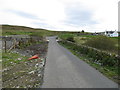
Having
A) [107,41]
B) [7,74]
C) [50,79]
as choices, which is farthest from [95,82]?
[107,41]

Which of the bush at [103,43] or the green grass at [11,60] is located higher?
the bush at [103,43]

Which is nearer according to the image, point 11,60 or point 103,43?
point 11,60

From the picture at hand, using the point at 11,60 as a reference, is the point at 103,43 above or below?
above

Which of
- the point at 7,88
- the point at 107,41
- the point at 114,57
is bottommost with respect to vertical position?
the point at 7,88

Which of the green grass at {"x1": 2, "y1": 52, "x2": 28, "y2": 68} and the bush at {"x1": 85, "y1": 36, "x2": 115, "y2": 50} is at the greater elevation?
the bush at {"x1": 85, "y1": 36, "x2": 115, "y2": 50}

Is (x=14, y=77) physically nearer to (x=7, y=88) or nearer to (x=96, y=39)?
(x=7, y=88)

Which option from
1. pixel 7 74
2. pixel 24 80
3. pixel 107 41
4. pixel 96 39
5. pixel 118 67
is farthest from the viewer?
pixel 96 39

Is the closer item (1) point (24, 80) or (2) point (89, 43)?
(1) point (24, 80)

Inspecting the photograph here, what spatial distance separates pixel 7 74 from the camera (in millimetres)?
7012

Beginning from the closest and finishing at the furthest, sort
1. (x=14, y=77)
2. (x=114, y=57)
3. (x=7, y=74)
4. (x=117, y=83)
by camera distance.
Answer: (x=117, y=83)
(x=14, y=77)
(x=7, y=74)
(x=114, y=57)

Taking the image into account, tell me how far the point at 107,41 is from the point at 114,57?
5.18 metres

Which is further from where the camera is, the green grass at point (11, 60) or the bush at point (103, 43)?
the bush at point (103, 43)

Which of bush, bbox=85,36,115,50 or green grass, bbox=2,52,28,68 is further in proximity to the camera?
bush, bbox=85,36,115,50

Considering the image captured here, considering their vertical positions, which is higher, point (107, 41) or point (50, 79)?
point (107, 41)
